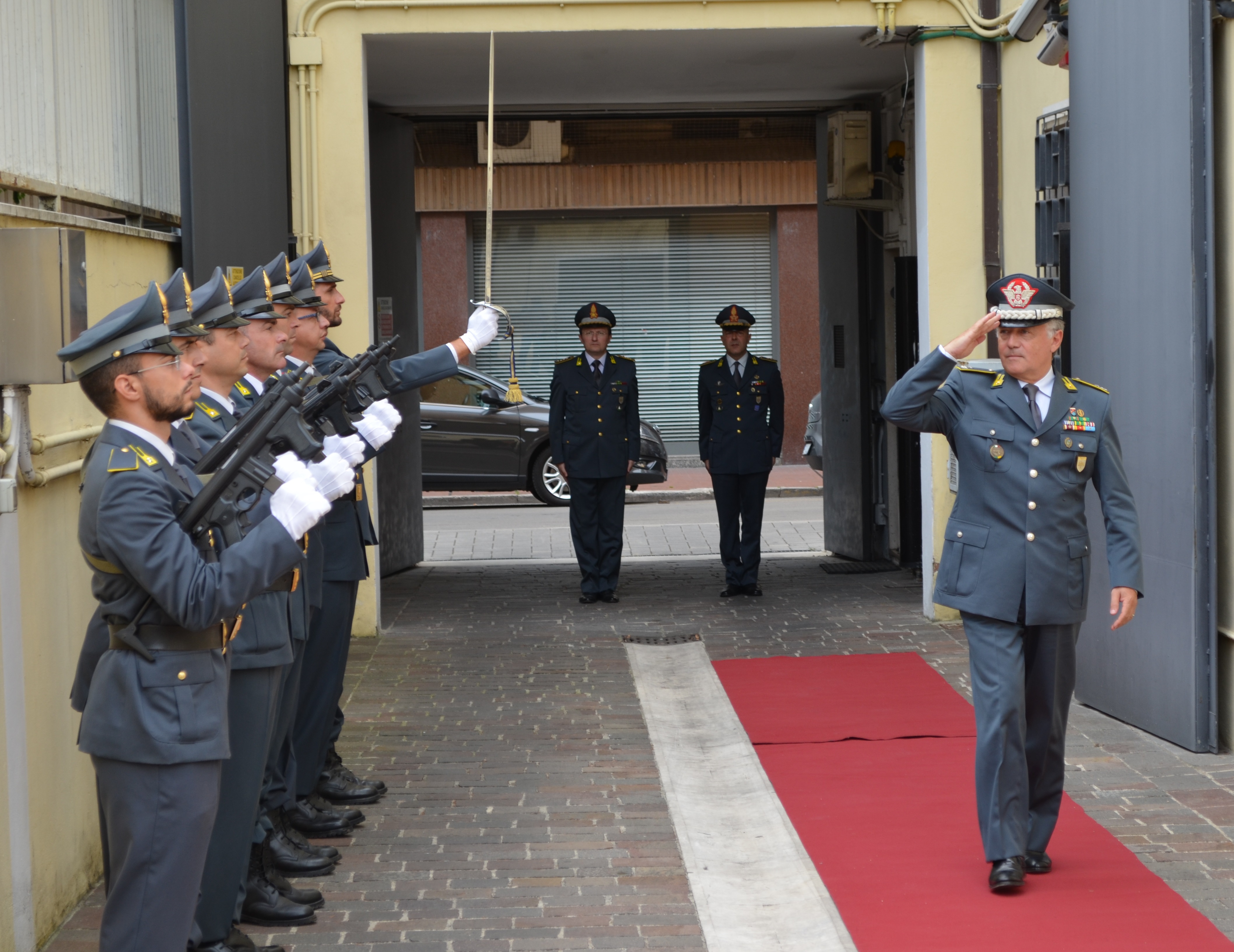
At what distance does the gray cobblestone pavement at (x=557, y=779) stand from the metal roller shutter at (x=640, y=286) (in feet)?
40.2

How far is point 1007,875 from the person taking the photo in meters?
4.72

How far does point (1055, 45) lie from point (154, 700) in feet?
19.3

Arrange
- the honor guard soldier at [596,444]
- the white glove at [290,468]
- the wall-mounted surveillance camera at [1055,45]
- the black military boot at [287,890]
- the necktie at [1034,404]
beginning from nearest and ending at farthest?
the white glove at [290,468]
the black military boot at [287,890]
the necktie at [1034,404]
the wall-mounted surveillance camera at [1055,45]
the honor guard soldier at [596,444]

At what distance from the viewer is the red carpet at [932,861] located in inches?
173

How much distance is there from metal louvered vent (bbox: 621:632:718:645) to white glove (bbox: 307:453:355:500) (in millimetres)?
5915

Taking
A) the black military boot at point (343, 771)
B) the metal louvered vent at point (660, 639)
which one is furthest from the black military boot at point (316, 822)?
the metal louvered vent at point (660, 639)

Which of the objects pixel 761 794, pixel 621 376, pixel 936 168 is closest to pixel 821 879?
pixel 761 794

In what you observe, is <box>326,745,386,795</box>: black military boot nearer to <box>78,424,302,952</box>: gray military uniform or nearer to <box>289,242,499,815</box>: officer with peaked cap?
<box>289,242,499,815</box>: officer with peaked cap

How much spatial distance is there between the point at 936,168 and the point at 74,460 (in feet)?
20.2

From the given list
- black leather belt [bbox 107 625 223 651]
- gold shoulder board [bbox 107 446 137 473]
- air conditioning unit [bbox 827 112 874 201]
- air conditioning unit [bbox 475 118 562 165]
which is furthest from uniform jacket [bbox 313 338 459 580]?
air conditioning unit [bbox 475 118 562 165]

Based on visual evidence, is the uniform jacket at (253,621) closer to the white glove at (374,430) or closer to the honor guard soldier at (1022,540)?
the white glove at (374,430)

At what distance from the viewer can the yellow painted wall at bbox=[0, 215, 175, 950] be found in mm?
4391

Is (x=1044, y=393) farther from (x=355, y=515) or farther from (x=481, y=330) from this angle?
(x=355, y=515)

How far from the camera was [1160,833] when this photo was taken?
532cm
